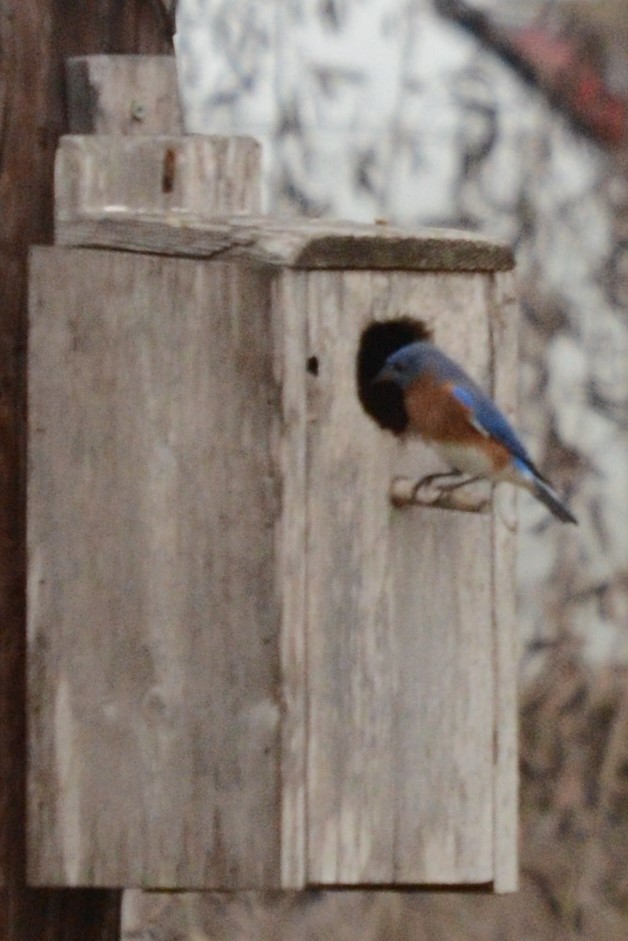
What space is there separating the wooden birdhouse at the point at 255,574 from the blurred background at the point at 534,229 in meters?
2.59

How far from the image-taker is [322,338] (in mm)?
3219

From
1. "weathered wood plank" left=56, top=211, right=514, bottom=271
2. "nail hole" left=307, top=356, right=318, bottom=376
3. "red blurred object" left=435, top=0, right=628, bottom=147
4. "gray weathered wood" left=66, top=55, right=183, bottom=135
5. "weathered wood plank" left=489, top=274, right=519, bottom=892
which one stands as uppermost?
"red blurred object" left=435, top=0, right=628, bottom=147

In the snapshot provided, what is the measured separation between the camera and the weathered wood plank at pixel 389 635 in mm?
3227

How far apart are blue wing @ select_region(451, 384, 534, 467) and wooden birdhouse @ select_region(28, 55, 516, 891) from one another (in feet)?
0.11

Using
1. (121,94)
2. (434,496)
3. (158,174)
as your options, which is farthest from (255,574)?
(121,94)

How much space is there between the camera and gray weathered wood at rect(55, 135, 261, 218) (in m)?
3.64

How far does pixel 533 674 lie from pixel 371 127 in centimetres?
169

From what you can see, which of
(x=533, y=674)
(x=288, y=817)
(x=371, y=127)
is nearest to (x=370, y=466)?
(x=288, y=817)

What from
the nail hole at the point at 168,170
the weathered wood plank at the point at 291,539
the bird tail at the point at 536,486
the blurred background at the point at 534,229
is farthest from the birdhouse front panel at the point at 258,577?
the blurred background at the point at 534,229

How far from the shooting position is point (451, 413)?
11.1 feet

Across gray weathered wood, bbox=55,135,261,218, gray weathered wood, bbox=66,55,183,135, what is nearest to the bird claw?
gray weathered wood, bbox=55,135,261,218

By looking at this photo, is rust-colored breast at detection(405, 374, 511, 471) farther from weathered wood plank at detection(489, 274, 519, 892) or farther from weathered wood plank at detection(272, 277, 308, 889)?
weathered wood plank at detection(272, 277, 308, 889)

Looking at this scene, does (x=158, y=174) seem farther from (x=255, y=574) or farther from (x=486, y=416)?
(x=255, y=574)

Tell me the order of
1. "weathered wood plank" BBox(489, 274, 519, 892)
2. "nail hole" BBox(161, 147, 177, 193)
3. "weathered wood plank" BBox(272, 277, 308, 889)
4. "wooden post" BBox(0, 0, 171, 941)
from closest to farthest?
1. "weathered wood plank" BBox(272, 277, 308, 889)
2. "weathered wood plank" BBox(489, 274, 519, 892)
3. "wooden post" BBox(0, 0, 171, 941)
4. "nail hole" BBox(161, 147, 177, 193)
